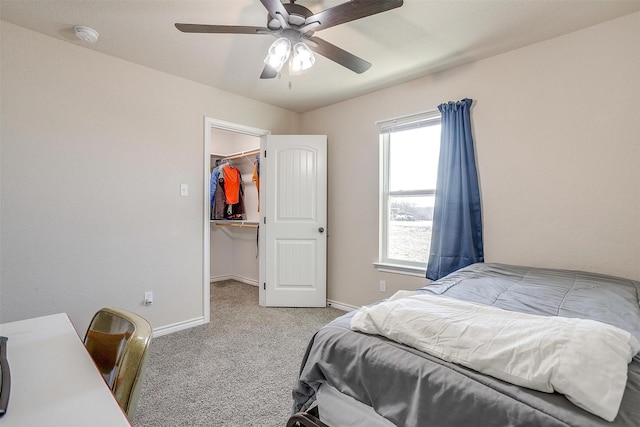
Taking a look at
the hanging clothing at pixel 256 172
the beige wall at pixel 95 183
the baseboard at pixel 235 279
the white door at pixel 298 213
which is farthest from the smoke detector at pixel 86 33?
the baseboard at pixel 235 279

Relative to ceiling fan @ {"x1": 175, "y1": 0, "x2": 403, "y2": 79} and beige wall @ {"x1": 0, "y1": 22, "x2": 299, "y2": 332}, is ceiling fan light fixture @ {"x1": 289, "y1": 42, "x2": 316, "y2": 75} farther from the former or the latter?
beige wall @ {"x1": 0, "y1": 22, "x2": 299, "y2": 332}

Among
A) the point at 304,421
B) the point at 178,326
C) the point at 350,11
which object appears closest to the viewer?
the point at 304,421

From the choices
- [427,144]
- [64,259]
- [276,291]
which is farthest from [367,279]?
[64,259]

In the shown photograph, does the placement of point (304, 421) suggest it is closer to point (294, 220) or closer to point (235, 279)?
point (294, 220)

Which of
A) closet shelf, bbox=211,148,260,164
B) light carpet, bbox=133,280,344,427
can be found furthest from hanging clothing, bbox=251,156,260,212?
light carpet, bbox=133,280,344,427

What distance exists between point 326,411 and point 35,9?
2.79 meters

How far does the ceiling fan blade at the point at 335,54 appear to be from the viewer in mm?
1700

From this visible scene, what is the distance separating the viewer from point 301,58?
1.73 metres

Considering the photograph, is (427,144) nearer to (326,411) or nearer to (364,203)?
(364,203)

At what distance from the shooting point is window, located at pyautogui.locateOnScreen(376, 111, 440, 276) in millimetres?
2838

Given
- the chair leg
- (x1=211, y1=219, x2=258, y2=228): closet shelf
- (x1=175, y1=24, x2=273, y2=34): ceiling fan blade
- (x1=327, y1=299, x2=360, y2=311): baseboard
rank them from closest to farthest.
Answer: the chair leg, (x1=175, y1=24, x2=273, y2=34): ceiling fan blade, (x1=327, y1=299, x2=360, y2=311): baseboard, (x1=211, y1=219, x2=258, y2=228): closet shelf

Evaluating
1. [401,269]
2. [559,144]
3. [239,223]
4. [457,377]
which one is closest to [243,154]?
[239,223]

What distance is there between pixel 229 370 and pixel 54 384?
4.93ft

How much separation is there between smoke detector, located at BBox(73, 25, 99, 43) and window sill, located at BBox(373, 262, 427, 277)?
2.96 m
